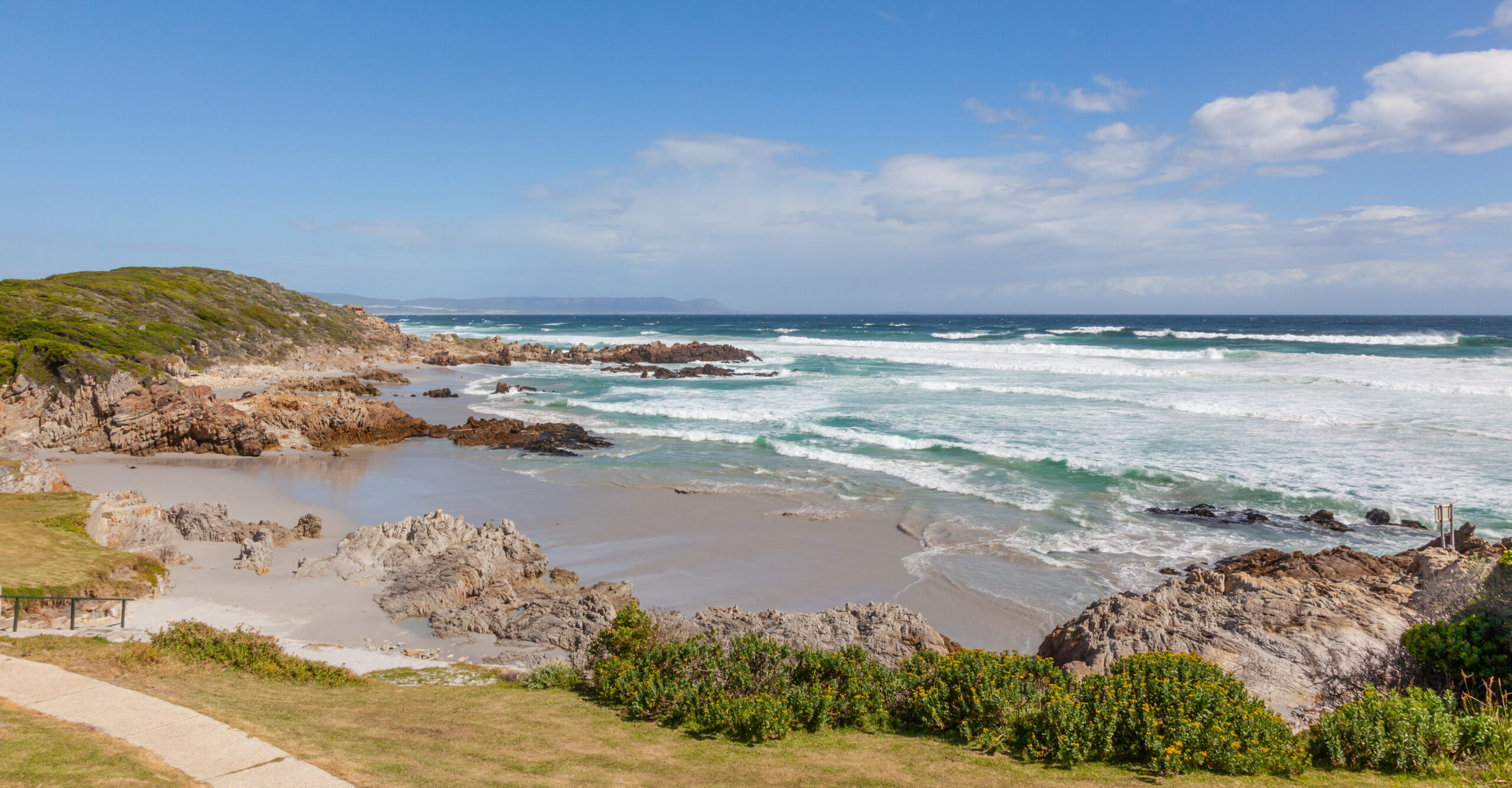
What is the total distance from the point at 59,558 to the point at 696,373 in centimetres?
3362

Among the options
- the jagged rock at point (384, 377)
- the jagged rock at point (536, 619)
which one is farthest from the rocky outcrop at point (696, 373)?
the jagged rock at point (536, 619)

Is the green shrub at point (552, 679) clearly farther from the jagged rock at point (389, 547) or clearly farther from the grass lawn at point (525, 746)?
the jagged rock at point (389, 547)

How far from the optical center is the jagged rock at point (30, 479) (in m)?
11.7

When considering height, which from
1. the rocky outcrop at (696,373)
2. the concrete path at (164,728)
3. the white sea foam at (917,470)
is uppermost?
the rocky outcrop at (696,373)

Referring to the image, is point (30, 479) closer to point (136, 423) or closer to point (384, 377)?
point (136, 423)

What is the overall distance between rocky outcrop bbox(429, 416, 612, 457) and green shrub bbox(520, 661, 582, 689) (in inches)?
514

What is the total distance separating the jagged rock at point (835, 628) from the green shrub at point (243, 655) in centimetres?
304

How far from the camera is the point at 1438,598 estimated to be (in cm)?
696

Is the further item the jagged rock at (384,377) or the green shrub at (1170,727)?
the jagged rock at (384,377)

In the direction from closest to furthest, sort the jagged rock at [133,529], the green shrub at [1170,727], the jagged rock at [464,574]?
the green shrub at [1170,727] → the jagged rock at [464,574] → the jagged rock at [133,529]

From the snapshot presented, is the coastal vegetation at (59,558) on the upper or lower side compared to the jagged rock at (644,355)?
lower

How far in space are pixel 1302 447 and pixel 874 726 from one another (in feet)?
58.6

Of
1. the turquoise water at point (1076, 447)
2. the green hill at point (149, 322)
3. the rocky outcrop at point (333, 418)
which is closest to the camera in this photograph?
the turquoise water at point (1076, 447)

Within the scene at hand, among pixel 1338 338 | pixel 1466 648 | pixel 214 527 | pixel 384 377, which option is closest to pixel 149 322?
pixel 384 377
